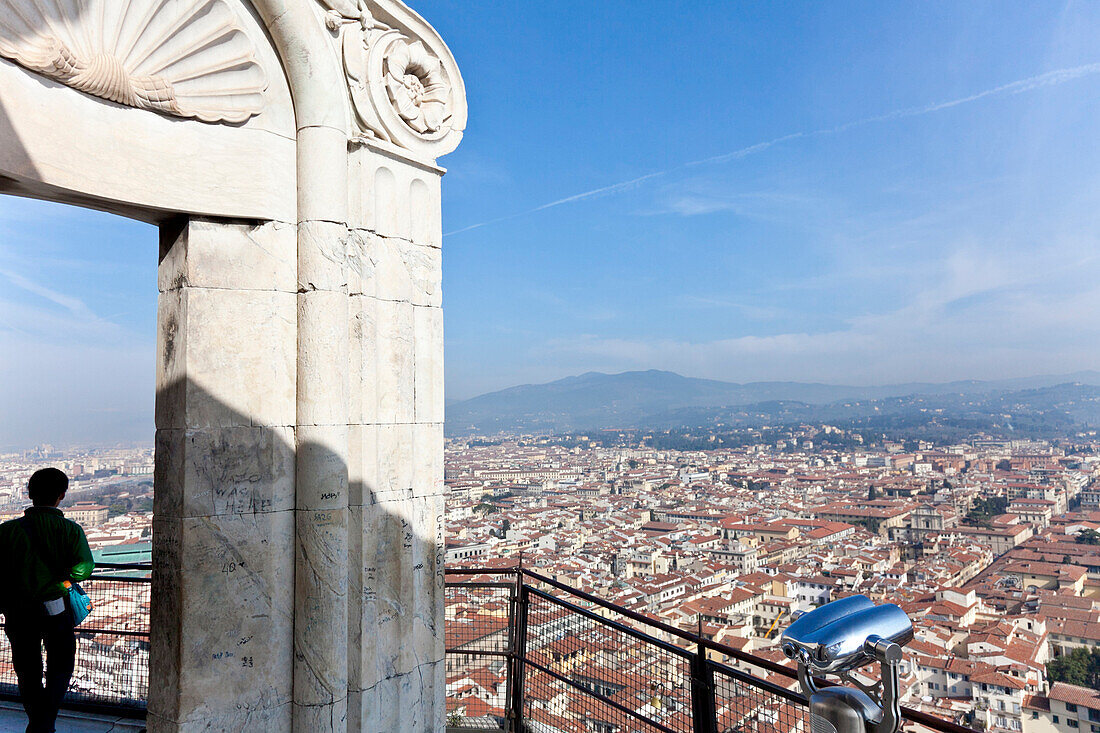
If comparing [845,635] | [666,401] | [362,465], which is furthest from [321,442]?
[666,401]

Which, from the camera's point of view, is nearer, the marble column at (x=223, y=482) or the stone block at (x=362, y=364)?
the marble column at (x=223, y=482)

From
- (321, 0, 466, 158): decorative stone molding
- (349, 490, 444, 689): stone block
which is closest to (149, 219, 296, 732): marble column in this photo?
(349, 490, 444, 689): stone block

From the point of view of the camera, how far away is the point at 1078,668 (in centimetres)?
2292

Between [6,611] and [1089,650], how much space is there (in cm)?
3111

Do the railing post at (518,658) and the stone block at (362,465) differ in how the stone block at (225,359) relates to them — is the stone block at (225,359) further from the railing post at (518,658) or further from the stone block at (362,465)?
the railing post at (518,658)

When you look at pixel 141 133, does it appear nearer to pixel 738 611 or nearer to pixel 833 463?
pixel 738 611

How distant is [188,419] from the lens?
8.77 ft

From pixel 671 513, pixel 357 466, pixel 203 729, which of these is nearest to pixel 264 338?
pixel 357 466

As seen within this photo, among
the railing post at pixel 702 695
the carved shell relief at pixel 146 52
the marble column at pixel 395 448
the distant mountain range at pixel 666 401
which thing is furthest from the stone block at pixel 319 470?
the distant mountain range at pixel 666 401

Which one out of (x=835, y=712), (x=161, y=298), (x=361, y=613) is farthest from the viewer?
(x=361, y=613)

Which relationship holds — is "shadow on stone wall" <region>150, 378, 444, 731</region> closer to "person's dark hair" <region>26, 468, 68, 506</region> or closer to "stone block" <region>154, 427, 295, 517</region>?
"stone block" <region>154, 427, 295, 517</region>

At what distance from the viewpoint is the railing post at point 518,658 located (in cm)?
395

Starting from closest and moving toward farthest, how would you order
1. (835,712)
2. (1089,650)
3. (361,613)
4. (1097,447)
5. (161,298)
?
(835,712), (161,298), (361,613), (1089,650), (1097,447)

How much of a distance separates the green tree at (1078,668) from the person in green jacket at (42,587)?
28055 millimetres
